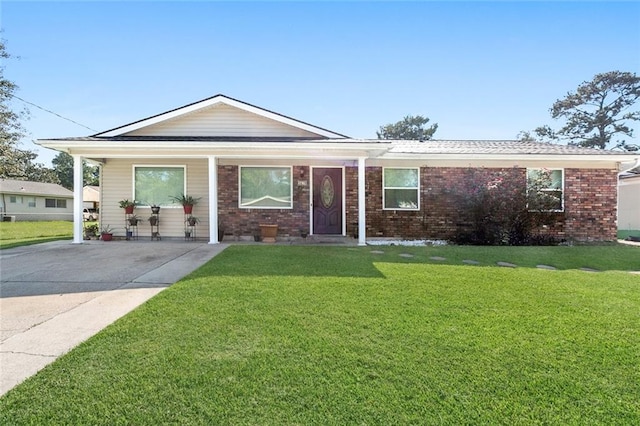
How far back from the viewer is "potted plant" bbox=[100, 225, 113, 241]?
10117mm

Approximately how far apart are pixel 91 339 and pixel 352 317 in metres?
2.51

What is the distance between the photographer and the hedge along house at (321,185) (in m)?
10.8

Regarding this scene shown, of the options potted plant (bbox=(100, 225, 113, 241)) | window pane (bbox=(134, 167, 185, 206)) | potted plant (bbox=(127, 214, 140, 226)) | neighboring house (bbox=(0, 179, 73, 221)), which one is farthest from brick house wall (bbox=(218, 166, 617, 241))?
neighboring house (bbox=(0, 179, 73, 221))

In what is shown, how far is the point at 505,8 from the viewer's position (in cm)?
1027

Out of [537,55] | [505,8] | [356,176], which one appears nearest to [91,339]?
[356,176]

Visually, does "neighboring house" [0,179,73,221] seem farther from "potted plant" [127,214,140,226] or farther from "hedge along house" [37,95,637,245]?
"hedge along house" [37,95,637,245]

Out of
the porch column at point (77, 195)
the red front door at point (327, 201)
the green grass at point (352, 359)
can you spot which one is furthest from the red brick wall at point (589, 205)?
the porch column at point (77, 195)

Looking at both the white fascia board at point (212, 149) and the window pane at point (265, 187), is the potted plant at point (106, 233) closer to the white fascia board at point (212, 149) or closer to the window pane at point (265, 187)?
the white fascia board at point (212, 149)

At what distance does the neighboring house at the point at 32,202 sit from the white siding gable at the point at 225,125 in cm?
2867

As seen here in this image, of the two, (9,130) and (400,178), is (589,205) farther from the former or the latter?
(9,130)

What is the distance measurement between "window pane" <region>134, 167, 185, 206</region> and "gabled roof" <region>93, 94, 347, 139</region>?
1380 mm

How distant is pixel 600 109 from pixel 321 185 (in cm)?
3406

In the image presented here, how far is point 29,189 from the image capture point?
105 ft

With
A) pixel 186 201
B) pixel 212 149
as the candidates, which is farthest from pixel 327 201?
pixel 186 201
